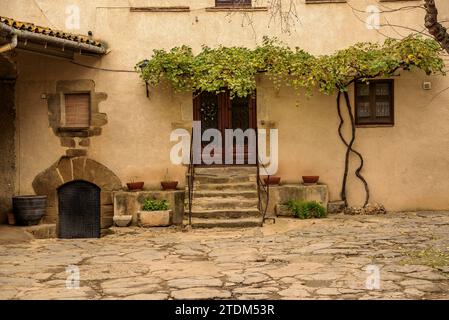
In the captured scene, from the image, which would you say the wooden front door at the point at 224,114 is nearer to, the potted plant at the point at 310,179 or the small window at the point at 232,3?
the potted plant at the point at 310,179

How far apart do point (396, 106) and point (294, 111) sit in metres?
2.22

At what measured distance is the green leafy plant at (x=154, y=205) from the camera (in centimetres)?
998

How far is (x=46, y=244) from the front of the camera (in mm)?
8320

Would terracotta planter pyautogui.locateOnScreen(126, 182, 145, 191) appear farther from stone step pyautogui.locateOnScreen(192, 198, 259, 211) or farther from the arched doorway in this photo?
stone step pyautogui.locateOnScreen(192, 198, 259, 211)

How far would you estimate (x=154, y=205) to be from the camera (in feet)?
32.9

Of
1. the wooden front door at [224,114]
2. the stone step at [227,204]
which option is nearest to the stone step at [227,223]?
the stone step at [227,204]

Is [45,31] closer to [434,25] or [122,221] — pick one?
[122,221]

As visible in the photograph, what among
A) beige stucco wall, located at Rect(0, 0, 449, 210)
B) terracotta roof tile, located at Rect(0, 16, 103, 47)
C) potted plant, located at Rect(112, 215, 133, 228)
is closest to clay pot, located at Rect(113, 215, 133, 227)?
potted plant, located at Rect(112, 215, 133, 228)

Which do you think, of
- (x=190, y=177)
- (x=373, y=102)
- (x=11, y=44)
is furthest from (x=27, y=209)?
(x=373, y=102)

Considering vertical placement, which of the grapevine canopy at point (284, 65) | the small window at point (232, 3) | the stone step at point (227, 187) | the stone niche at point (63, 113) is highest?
the small window at point (232, 3)

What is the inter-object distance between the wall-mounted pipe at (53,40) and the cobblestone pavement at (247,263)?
360 centimetres

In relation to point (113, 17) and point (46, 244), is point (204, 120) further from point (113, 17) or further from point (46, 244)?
point (46, 244)

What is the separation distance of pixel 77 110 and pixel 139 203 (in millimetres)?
2656

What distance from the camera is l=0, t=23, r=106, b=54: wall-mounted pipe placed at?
325 inches
